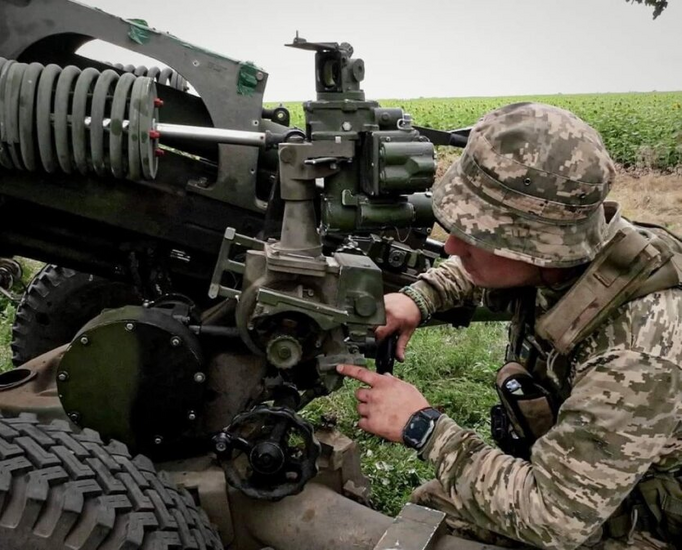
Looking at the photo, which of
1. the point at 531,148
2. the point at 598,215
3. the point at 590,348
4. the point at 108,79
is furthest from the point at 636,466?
the point at 108,79

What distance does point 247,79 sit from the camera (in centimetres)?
335

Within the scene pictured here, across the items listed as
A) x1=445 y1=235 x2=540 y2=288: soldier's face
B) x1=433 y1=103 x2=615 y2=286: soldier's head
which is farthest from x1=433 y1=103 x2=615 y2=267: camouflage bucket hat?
x1=445 y1=235 x2=540 y2=288: soldier's face

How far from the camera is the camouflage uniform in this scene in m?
2.29

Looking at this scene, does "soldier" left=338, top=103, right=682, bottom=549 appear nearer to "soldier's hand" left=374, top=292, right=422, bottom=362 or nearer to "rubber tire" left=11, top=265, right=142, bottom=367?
"soldier's hand" left=374, top=292, right=422, bottom=362

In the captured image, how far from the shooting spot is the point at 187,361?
3094mm

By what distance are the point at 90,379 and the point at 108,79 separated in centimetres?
108

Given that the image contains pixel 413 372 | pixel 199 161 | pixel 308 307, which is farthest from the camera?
pixel 413 372

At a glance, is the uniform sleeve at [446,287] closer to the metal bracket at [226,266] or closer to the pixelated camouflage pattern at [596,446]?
the metal bracket at [226,266]

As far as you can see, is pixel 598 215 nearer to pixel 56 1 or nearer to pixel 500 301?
pixel 500 301

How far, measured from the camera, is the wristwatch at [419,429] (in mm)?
2619

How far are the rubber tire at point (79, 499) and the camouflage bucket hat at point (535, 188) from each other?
4.10 ft

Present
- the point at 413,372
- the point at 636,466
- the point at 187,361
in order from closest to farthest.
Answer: the point at 636,466 → the point at 187,361 → the point at 413,372

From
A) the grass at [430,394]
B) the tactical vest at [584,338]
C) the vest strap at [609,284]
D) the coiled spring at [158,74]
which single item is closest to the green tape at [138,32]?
the coiled spring at [158,74]

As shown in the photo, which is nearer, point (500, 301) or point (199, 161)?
point (500, 301)
